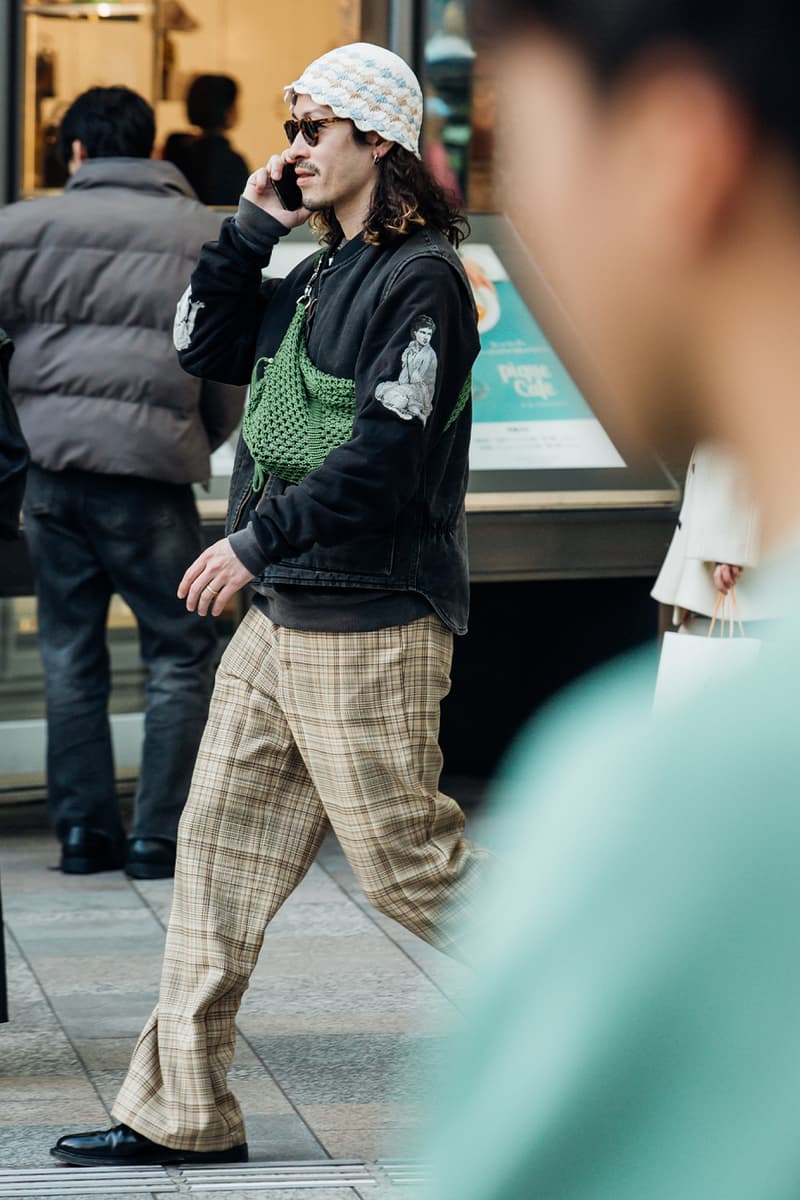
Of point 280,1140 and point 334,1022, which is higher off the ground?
point 280,1140

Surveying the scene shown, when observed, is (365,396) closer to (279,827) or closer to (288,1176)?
(279,827)

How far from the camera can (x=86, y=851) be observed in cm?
580

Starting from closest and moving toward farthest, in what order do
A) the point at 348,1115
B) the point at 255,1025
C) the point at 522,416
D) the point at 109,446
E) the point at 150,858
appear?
1. the point at 348,1115
2. the point at 255,1025
3. the point at 109,446
4. the point at 150,858
5. the point at 522,416

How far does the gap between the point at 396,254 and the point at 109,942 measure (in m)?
2.37

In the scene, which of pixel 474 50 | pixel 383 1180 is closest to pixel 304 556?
pixel 383 1180

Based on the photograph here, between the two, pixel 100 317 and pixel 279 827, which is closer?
pixel 279 827

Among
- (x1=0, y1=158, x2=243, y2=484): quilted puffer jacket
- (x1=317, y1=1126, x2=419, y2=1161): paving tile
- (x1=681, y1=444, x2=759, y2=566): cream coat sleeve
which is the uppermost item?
(x1=681, y1=444, x2=759, y2=566): cream coat sleeve

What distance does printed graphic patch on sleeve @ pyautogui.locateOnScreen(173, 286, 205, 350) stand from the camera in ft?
11.6

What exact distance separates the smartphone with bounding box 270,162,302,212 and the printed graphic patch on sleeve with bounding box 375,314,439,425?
411 millimetres

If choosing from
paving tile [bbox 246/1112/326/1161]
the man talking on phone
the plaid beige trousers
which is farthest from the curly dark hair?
paving tile [bbox 246/1112/326/1161]

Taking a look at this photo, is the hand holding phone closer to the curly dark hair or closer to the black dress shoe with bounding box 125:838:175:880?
the curly dark hair

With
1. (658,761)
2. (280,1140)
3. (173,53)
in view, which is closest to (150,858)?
(280,1140)

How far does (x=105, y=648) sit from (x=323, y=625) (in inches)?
101

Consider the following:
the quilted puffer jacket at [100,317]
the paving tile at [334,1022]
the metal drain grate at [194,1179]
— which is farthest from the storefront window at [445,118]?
the metal drain grate at [194,1179]
